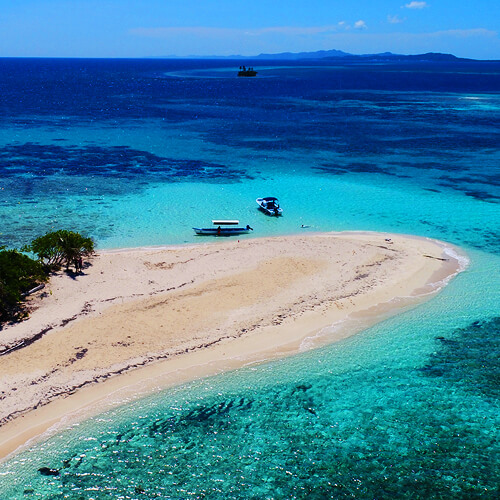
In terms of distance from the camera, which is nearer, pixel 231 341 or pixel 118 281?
pixel 231 341

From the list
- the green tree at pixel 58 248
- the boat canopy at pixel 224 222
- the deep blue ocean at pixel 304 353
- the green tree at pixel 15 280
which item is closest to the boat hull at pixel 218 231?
the boat canopy at pixel 224 222

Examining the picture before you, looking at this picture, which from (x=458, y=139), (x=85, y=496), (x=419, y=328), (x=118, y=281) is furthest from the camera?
(x=458, y=139)

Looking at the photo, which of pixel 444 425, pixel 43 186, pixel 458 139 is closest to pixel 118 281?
pixel 444 425

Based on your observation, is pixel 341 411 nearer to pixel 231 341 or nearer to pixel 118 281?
pixel 231 341

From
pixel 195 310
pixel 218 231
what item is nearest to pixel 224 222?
pixel 218 231

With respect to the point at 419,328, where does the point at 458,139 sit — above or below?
above

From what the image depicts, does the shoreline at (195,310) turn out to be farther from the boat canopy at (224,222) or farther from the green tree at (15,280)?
the boat canopy at (224,222)
